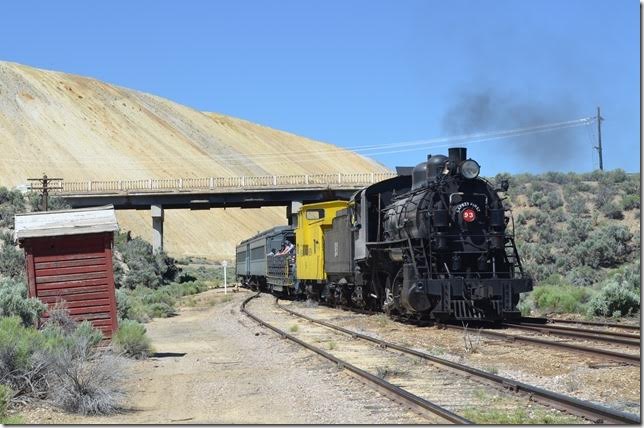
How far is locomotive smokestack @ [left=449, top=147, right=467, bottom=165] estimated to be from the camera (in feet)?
62.8

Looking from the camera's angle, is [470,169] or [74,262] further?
[470,169]

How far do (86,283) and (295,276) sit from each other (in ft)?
61.1

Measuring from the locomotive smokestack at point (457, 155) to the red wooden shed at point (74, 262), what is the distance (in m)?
7.60

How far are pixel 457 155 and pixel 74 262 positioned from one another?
8541 mm

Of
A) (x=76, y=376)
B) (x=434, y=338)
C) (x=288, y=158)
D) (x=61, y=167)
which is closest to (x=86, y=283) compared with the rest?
(x=76, y=376)

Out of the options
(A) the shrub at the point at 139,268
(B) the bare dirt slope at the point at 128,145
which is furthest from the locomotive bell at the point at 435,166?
(B) the bare dirt slope at the point at 128,145

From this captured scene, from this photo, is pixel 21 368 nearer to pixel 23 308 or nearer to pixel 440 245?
pixel 23 308

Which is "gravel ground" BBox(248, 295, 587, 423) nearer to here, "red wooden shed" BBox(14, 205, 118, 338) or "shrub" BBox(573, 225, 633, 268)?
"red wooden shed" BBox(14, 205, 118, 338)

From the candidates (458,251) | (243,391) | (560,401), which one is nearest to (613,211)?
(458,251)

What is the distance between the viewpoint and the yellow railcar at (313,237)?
2798cm

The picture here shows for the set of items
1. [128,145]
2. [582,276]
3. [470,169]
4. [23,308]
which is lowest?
[582,276]

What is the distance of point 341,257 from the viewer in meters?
24.9

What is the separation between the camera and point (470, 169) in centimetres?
1889

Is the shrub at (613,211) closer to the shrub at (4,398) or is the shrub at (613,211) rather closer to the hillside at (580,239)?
the hillside at (580,239)
